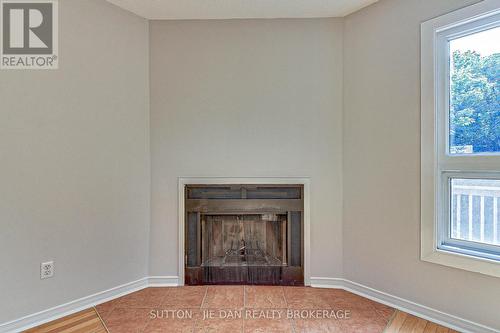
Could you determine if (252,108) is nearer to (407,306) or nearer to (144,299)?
(144,299)

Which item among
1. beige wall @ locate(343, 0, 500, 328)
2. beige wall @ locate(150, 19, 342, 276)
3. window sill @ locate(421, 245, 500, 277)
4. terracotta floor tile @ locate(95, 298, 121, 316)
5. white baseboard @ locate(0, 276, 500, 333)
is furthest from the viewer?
beige wall @ locate(150, 19, 342, 276)

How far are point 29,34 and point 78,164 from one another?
0.99 m

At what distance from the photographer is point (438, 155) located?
2.06 m

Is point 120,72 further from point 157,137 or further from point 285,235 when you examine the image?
point 285,235

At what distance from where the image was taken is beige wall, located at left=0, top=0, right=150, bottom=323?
6.30ft

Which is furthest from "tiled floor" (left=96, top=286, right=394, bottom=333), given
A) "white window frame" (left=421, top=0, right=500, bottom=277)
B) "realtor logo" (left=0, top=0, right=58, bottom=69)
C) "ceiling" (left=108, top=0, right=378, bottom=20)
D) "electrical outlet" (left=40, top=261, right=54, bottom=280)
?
"ceiling" (left=108, top=0, right=378, bottom=20)

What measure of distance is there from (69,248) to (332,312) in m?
2.06

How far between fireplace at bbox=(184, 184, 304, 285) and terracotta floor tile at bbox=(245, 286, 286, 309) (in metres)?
0.10

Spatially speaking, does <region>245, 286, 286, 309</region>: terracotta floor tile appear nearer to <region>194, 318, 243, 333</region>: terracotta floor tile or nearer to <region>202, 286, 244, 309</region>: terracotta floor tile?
<region>202, 286, 244, 309</region>: terracotta floor tile

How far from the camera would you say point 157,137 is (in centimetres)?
267

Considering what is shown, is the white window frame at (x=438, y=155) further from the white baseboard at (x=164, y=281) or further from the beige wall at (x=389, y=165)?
the white baseboard at (x=164, y=281)

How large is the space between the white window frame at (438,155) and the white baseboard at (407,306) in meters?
0.37

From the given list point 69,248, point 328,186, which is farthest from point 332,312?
point 69,248

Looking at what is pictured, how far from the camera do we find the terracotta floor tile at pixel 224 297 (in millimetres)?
2266
